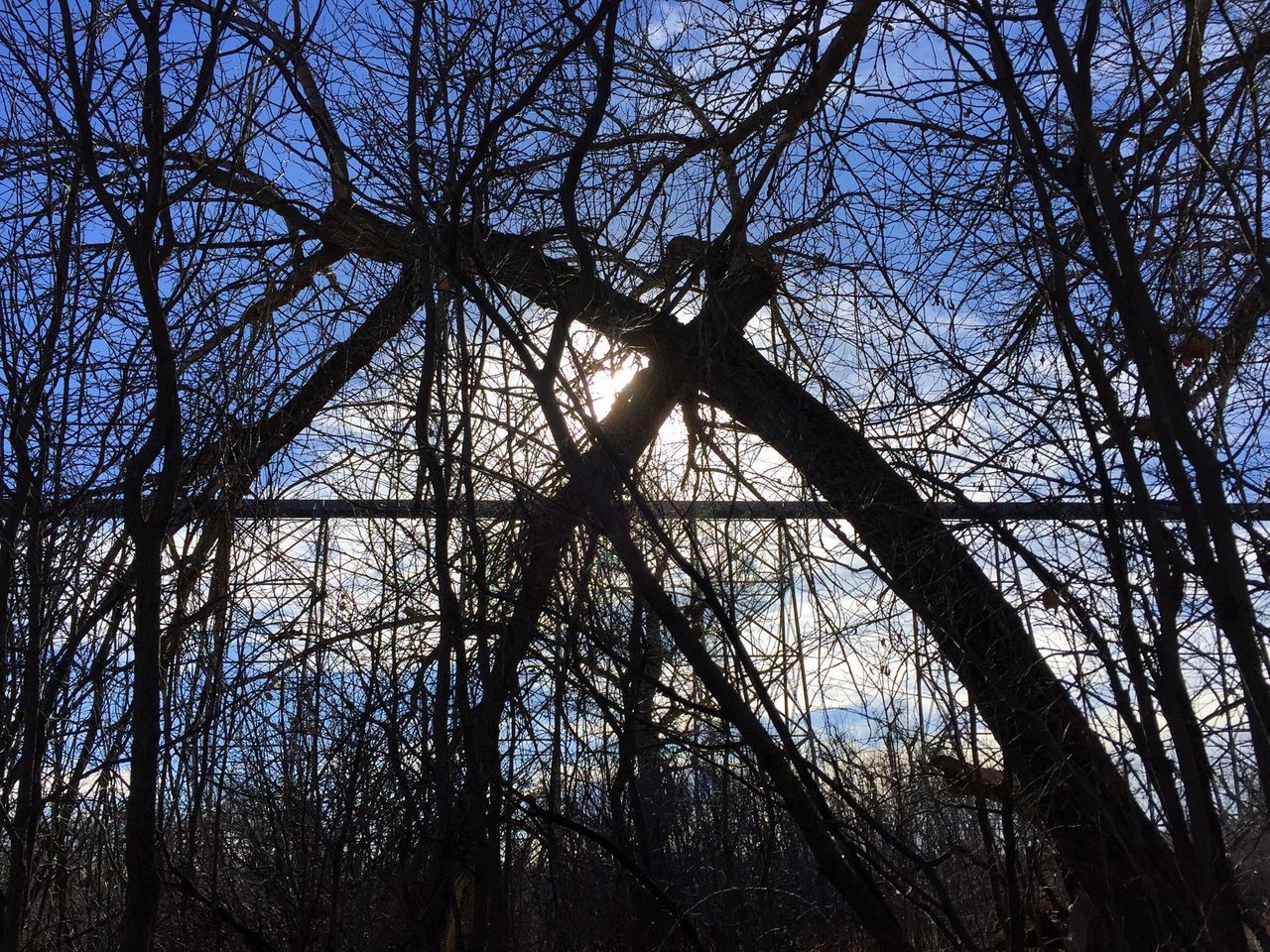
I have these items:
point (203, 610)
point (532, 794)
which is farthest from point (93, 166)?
point (532, 794)

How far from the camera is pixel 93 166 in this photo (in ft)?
7.73

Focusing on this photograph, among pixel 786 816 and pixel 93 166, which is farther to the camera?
pixel 786 816

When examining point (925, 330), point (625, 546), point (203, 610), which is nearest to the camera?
point (625, 546)

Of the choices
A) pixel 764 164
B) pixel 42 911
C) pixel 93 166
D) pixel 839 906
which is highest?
pixel 764 164

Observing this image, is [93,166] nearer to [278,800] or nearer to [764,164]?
[278,800]

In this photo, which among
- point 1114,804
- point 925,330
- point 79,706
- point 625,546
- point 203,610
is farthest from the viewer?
point 925,330

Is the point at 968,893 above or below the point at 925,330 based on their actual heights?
below

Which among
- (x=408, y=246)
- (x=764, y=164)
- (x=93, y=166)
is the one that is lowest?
(x=93, y=166)

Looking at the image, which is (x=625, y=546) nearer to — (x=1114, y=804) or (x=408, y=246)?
(x=408, y=246)

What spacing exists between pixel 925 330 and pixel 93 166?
2353 mm

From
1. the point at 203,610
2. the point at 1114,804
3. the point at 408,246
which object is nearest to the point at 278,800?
the point at 203,610

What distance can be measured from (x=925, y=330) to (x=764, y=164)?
0.76m

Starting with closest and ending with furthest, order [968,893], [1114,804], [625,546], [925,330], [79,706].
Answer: [625,546] < [1114,804] < [79,706] < [925,330] < [968,893]

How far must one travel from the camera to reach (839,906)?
353 cm
